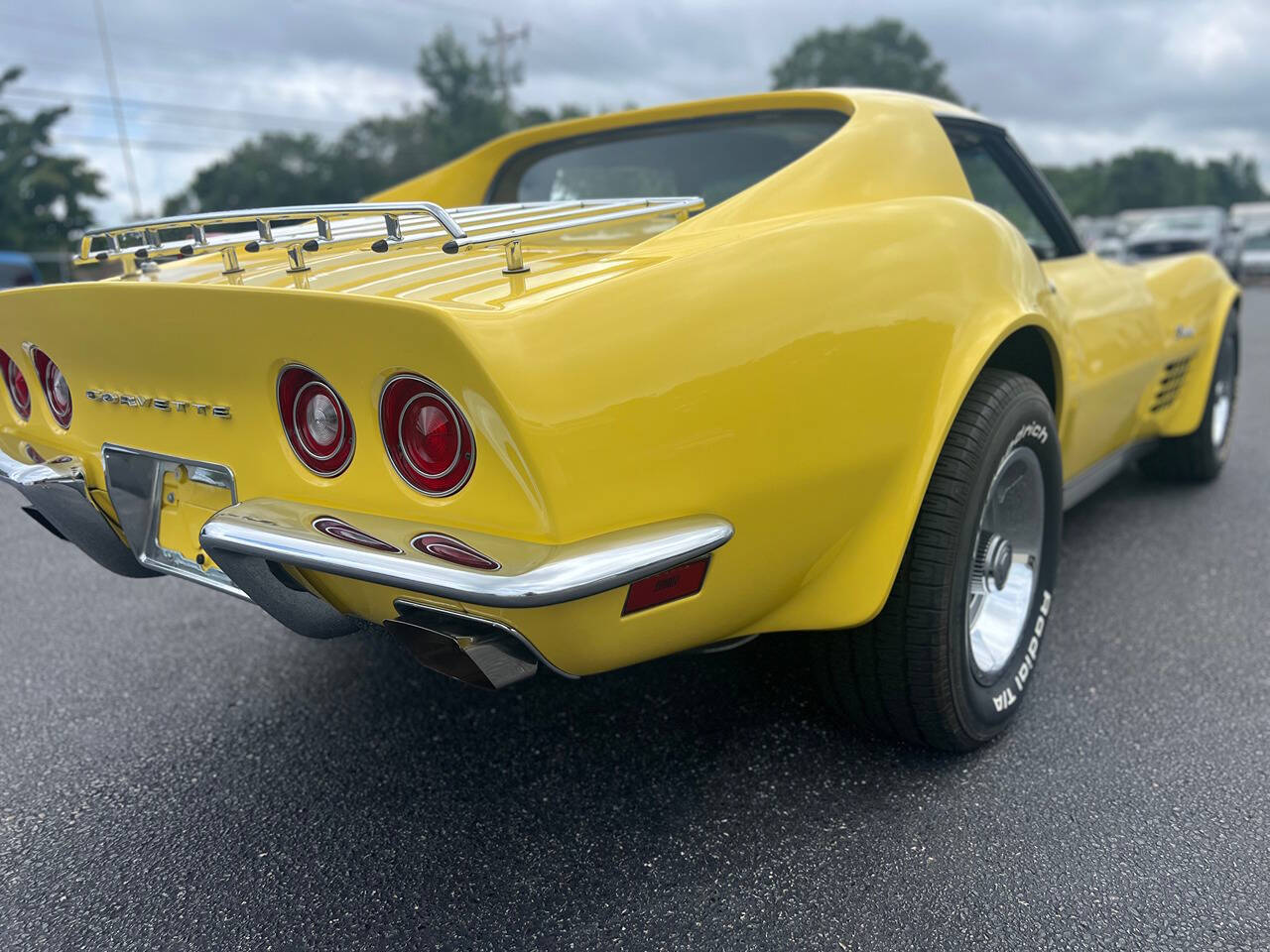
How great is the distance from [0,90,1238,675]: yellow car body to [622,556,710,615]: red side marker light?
0.02 metres

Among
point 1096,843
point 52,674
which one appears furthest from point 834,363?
point 52,674

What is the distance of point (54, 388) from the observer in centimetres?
205

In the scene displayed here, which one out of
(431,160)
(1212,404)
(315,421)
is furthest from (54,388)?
(431,160)

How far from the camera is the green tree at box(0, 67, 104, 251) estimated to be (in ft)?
92.3

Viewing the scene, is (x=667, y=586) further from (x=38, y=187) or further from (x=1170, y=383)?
(x=38, y=187)

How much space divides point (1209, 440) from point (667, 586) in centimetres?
346

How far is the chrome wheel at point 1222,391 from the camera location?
3914mm

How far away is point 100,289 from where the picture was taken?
1.69m

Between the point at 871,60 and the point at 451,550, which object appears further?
the point at 871,60

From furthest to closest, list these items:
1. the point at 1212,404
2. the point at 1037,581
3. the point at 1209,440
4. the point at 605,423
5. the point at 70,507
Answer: the point at 1209,440 < the point at 1212,404 < the point at 1037,581 < the point at 70,507 < the point at 605,423

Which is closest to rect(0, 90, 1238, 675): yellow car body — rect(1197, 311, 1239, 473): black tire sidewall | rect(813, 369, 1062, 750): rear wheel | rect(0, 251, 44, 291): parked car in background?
rect(813, 369, 1062, 750): rear wheel

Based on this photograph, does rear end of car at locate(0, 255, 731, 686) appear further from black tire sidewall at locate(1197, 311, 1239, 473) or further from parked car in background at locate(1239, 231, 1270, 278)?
parked car in background at locate(1239, 231, 1270, 278)

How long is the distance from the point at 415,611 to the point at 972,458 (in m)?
1.10

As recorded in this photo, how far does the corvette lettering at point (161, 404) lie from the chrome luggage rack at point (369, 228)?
0.88 feet
